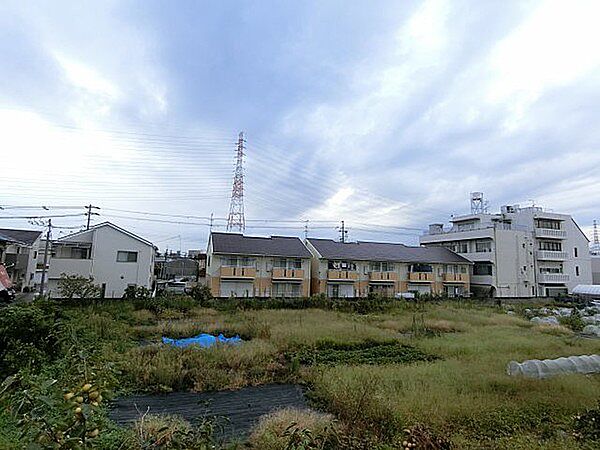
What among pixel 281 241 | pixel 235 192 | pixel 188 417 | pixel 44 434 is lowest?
pixel 188 417

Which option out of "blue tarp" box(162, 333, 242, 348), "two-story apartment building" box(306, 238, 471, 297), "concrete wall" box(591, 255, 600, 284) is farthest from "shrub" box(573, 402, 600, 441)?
"concrete wall" box(591, 255, 600, 284)

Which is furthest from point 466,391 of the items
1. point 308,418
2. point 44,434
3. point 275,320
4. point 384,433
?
point 275,320

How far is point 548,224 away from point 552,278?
477cm

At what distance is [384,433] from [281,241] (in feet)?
77.6

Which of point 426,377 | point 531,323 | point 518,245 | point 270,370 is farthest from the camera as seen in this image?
point 518,245

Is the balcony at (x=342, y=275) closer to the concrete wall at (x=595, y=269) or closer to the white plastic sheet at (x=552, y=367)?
the white plastic sheet at (x=552, y=367)

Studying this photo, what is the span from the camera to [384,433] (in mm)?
4781

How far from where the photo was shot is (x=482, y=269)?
31.6 m

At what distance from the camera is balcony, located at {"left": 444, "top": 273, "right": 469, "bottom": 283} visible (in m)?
30.1

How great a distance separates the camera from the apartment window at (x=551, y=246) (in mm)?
32750

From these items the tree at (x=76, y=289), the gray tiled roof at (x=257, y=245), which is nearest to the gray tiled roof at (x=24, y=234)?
the tree at (x=76, y=289)

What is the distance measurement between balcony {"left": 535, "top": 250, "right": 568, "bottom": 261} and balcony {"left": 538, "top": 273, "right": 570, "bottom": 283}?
1.35 metres

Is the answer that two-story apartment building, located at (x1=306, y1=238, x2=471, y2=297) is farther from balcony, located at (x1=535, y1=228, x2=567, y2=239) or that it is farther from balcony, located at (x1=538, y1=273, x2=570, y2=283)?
balcony, located at (x1=535, y1=228, x2=567, y2=239)

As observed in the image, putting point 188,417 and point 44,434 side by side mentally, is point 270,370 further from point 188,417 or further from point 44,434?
point 44,434
